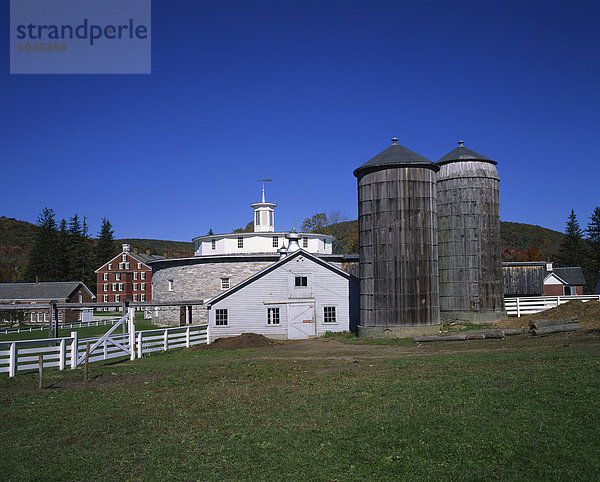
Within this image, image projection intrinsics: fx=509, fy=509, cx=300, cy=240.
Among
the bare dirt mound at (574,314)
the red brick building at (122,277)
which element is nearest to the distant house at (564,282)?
the bare dirt mound at (574,314)

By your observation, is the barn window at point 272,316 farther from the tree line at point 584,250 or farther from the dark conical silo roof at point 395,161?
the tree line at point 584,250

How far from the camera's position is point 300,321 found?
104 feet

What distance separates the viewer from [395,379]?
14.4m

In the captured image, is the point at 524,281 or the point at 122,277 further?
the point at 122,277

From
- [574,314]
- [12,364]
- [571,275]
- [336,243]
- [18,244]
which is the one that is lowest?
[12,364]

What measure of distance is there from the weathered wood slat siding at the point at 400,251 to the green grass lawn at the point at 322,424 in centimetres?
1071

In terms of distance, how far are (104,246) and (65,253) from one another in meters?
8.31

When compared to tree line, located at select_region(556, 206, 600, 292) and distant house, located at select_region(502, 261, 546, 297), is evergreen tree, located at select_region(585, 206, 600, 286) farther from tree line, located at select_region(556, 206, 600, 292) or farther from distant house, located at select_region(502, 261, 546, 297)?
distant house, located at select_region(502, 261, 546, 297)

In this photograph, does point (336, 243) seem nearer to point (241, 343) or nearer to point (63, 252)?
point (63, 252)

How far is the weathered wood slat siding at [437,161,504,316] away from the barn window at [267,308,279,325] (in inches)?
Answer: 404

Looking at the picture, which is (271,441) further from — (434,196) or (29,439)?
(434,196)

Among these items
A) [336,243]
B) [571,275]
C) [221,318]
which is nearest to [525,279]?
[221,318]

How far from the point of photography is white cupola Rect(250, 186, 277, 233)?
50469 mm

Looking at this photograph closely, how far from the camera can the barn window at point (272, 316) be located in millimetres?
31875
